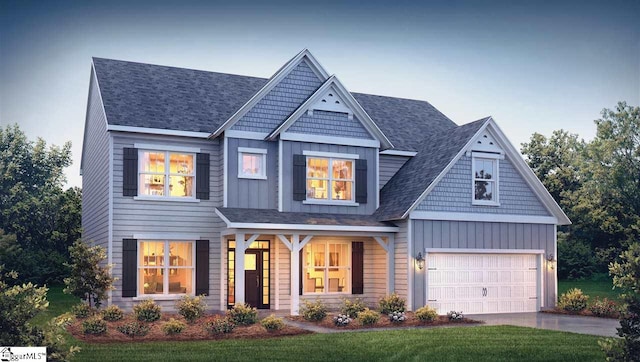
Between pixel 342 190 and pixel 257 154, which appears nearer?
pixel 257 154

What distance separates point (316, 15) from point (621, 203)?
28.2m

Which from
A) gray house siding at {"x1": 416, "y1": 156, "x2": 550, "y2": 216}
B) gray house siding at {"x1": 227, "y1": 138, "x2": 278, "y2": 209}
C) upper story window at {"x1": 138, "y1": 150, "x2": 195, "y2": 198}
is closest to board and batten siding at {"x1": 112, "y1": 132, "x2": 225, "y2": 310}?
upper story window at {"x1": 138, "y1": 150, "x2": 195, "y2": 198}

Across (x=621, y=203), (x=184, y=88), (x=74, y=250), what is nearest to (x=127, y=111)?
(x=184, y=88)

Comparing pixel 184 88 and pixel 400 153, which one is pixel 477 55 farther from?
pixel 184 88

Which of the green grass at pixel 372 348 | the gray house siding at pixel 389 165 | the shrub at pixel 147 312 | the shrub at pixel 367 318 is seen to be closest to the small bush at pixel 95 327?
the green grass at pixel 372 348

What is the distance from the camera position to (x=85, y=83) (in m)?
28.6

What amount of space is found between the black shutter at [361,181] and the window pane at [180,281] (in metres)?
5.93

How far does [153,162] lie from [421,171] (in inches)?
336

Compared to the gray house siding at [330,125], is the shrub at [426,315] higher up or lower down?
lower down

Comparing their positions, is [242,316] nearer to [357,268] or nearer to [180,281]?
[180,281]

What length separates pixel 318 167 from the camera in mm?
23500

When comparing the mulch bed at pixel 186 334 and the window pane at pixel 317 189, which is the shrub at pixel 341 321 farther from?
the window pane at pixel 317 189

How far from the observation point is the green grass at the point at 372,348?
14039 millimetres

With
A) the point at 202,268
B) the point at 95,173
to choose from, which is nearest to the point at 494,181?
the point at 202,268
